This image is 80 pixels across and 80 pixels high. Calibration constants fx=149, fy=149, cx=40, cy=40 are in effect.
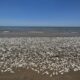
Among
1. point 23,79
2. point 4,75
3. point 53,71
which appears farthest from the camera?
point 53,71

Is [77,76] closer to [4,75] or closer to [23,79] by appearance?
[23,79]

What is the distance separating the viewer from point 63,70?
7109 millimetres

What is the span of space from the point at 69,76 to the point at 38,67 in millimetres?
1722

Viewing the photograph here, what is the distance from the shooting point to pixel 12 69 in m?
7.27

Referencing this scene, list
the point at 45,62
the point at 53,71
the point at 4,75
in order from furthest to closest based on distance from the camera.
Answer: the point at 45,62 → the point at 53,71 → the point at 4,75

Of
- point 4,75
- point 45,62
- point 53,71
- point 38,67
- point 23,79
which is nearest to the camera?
point 23,79

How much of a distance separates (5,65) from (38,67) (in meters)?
1.75

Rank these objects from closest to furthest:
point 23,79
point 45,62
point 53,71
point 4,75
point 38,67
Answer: point 23,79 → point 4,75 → point 53,71 → point 38,67 → point 45,62

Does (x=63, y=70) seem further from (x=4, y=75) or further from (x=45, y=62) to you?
(x=4, y=75)

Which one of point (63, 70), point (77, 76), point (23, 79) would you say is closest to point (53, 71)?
point (63, 70)

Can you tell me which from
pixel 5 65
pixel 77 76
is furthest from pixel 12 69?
pixel 77 76

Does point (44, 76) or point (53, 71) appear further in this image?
point (53, 71)

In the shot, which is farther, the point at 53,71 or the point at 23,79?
the point at 53,71

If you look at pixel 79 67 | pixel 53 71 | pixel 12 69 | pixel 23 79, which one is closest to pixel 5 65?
pixel 12 69
